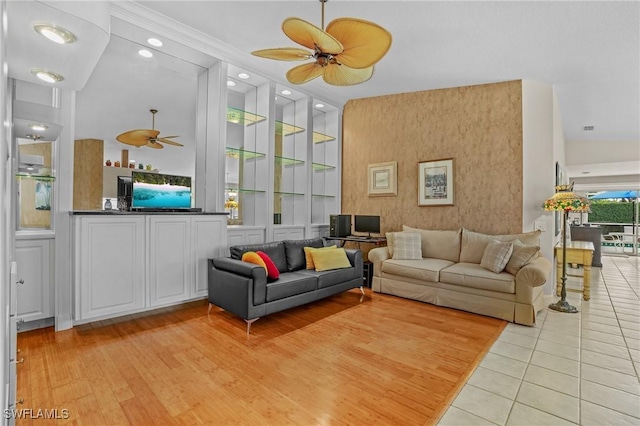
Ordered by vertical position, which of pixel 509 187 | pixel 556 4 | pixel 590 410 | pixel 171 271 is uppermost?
pixel 556 4

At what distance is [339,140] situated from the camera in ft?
18.9

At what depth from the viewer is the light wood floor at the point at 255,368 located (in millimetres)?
1868

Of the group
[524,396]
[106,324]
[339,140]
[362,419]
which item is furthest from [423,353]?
[339,140]

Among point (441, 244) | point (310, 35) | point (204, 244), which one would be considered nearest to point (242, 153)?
point (204, 244)

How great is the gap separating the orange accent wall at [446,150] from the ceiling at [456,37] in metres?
0.31

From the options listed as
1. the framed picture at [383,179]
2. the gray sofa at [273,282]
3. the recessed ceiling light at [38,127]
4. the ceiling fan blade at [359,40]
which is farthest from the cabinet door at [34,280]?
the framed picture at [383,179]

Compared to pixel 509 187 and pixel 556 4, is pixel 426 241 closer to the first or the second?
pixel 509 187

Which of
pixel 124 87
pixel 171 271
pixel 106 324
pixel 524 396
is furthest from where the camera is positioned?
pixel 124 87

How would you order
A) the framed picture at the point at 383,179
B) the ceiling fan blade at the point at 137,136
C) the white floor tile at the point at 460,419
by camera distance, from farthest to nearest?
the framed picture at the point at 383,179
the ceiling fan blade at the point at 137,136
the white floor tile at the point at 460,419

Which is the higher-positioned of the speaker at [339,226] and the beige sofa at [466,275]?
the speaker at [339,226]

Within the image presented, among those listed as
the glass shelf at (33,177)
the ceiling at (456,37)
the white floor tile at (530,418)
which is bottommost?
the white floor tile at (530,418)

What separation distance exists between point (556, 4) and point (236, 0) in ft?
9.47

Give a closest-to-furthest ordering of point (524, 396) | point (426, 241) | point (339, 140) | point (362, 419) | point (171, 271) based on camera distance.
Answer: point (362, 419) < point (524, 396) < point (171, 271) < point (426, 241) < point (339, 140)

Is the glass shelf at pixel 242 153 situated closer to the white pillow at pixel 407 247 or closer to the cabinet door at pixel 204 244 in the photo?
the cabinet door at pixel 204 244
